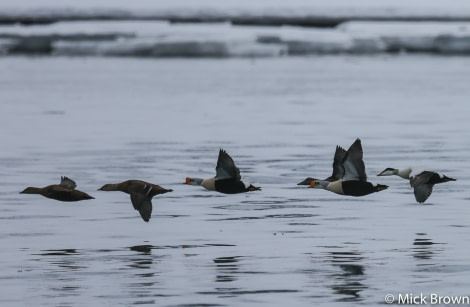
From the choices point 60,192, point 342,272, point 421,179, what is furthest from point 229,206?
point 342,272

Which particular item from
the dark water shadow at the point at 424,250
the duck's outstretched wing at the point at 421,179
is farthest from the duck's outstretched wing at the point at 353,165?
the duck's outstretched wing at the point at 421,179

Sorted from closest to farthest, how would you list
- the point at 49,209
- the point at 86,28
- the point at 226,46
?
the point at 49,209 → the point at 226,46 → the point at 86,28

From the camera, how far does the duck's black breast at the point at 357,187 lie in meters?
11.4

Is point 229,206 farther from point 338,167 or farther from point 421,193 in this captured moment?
point 421,193

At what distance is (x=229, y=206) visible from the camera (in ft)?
42.9

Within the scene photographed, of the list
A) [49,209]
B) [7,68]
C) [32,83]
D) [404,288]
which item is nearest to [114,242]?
[49,209]

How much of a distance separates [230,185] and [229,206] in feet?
5.02

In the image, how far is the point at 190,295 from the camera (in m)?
8.66

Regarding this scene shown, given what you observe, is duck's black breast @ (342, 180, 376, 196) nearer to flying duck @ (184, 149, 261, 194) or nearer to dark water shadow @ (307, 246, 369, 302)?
flying duck @ (184, 149, 261, 194)

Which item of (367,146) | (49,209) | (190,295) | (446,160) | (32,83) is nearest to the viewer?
(190,295)

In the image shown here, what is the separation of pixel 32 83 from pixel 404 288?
27764mm

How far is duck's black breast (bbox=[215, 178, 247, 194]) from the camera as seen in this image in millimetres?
11516

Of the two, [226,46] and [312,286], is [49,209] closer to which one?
[312,286]

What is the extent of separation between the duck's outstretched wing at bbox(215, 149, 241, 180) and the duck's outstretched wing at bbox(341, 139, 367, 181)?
97 cm
